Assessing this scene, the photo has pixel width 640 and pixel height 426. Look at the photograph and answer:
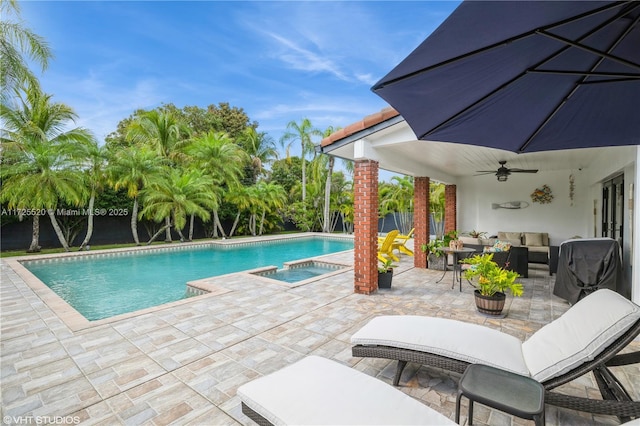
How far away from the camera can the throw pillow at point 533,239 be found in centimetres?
1020

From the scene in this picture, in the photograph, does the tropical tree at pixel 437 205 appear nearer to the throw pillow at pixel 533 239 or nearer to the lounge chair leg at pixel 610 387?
the throw pillow at pixel 533 239

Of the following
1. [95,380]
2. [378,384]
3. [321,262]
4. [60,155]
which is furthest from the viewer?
[60,155]

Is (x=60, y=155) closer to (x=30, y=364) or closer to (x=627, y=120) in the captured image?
(x=30, y=364)

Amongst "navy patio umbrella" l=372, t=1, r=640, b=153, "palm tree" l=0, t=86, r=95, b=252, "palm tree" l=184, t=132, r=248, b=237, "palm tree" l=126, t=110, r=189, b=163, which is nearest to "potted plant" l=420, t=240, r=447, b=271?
"navy patio umbrella" l=372, t=1, r=640, b=153

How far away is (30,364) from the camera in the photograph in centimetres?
352

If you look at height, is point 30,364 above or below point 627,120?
below

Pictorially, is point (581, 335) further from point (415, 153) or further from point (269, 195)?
point (269, 195)

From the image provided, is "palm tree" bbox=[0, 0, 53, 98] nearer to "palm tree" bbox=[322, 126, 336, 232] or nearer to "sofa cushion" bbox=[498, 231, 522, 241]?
"palm tree" bbox=[322, 126, 336, 232]

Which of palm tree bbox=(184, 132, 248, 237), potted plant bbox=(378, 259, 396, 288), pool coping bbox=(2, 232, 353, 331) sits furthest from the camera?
palm tree bbox=(184, 132, 248, 237)

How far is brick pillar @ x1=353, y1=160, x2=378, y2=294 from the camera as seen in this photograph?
6.36m

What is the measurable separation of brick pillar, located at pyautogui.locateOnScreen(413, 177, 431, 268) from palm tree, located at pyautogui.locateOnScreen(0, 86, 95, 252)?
12.8 meters

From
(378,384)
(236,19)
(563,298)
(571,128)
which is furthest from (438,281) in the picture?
(236,19)

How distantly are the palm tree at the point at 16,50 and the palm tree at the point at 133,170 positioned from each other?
441 centimetres

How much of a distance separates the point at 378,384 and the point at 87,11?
9.79 metres
